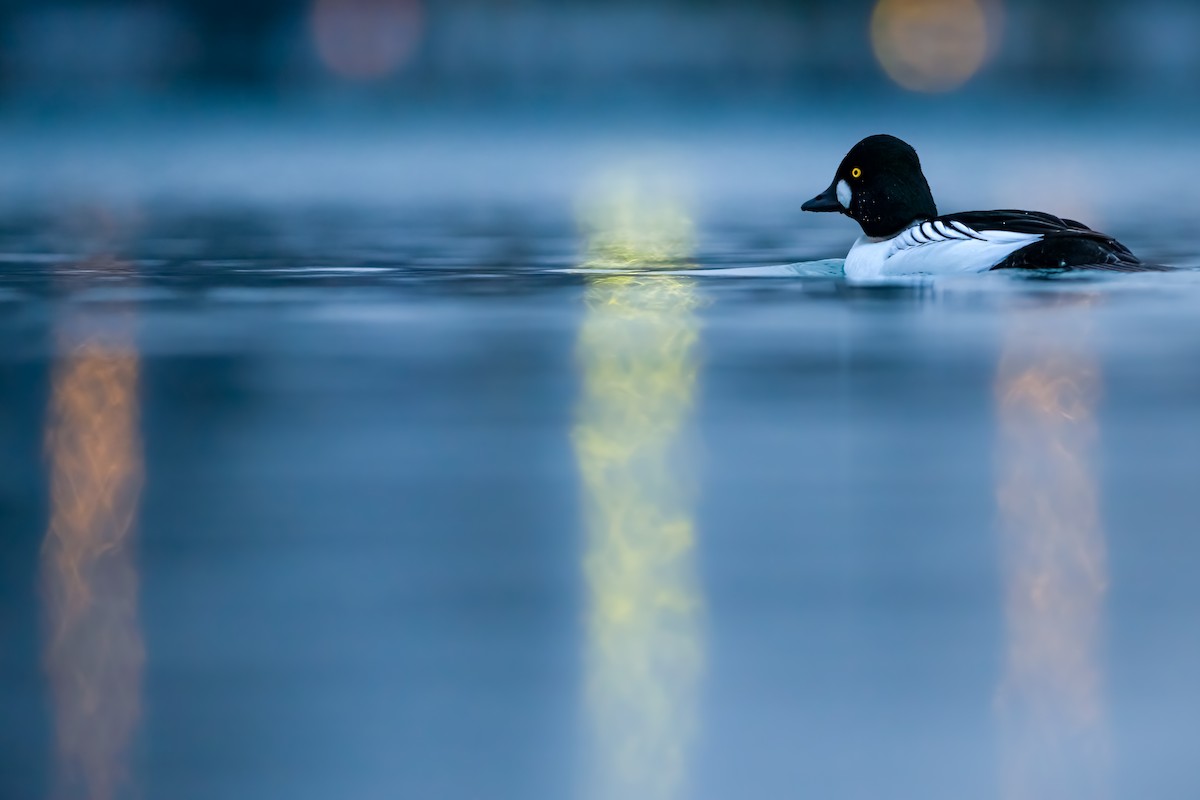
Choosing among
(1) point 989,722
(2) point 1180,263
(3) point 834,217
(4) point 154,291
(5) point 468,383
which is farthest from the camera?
(3) point 834,217

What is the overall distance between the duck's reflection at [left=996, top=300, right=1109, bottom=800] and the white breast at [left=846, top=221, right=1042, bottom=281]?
3.19m

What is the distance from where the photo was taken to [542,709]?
3.66 meters

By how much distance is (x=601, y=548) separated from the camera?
4770mm

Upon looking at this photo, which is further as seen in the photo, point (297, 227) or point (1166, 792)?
point (297, 227)

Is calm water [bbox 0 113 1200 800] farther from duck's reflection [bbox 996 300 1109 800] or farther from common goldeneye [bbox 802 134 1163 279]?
common goldeneye [bbox 802 134 1163 279]

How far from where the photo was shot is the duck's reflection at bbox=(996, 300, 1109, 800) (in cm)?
343

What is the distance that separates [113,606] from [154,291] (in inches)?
267

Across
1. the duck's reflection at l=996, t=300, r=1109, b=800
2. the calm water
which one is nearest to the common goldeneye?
the calm water

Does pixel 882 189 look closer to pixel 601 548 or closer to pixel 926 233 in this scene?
pixel 926 233

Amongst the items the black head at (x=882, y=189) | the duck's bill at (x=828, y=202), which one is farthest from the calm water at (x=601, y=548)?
the duck's bill at (x=828, y=202)

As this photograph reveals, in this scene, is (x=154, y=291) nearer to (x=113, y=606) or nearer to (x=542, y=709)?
(x=113, y=606)

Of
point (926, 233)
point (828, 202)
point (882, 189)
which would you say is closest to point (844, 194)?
point (828, 202)

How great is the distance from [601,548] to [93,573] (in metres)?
1.07

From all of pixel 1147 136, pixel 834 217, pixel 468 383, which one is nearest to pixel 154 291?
pixel 468 383
